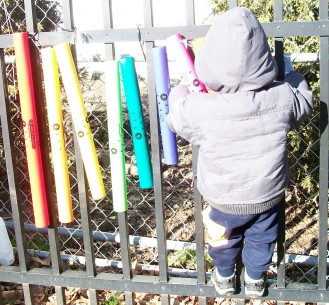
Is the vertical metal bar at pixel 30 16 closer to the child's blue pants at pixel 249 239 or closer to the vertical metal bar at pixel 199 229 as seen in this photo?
the vertical metal bar at pixel 199 229

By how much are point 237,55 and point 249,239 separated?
0.89m

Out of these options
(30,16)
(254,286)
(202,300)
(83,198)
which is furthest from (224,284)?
(30,16)

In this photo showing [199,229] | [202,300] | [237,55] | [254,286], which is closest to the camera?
[237,55]

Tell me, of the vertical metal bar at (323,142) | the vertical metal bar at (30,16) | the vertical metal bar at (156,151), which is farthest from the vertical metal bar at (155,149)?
the vertical metal bar at (323,142)

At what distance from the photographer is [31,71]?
2500mm

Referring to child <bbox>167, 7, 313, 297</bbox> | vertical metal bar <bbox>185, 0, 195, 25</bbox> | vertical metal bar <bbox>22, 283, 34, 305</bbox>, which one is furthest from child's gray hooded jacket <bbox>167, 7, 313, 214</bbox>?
vertical metal bar <bbox>22, 283, 34, 305</bbox>

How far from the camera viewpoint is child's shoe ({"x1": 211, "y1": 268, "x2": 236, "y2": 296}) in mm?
2541

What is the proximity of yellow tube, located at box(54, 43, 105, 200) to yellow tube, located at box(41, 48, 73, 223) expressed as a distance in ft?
0.15

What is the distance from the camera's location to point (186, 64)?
2248 millimetres

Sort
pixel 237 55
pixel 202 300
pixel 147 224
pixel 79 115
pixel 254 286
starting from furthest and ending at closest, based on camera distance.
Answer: pixel 147 224 → pixel 202 300 → pixel 254 286 → pixel 79 115 → pixel 237 55

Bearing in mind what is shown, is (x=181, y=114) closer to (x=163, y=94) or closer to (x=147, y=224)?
(x=163, y=94)

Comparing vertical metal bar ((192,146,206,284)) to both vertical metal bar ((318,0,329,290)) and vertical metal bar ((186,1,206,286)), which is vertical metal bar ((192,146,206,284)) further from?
vertical metal bar ((318,0,329,290))

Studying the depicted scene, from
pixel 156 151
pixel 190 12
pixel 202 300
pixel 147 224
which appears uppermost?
pixel 190 12

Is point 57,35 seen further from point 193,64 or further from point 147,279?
point 147,279
